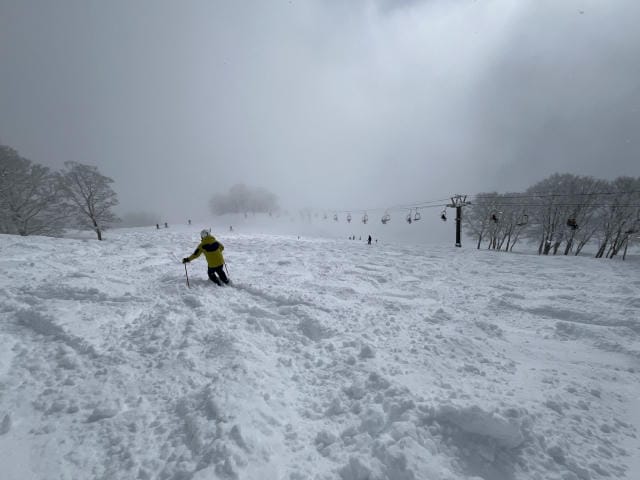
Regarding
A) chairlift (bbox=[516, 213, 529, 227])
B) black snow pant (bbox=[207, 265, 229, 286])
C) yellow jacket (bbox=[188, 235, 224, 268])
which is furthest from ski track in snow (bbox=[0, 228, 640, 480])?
chairlift (bbox=[516, 213, 529, 227])

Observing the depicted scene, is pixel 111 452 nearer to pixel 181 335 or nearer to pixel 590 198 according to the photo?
pixel 181 335

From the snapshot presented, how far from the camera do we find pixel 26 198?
23.4 meters

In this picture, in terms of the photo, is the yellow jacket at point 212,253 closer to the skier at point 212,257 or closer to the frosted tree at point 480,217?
the skier at point 212,257

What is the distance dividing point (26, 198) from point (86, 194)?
6107 millimetres

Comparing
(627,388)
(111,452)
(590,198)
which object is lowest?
(111,452)

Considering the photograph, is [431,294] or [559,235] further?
[559,235]

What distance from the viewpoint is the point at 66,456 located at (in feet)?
8.73

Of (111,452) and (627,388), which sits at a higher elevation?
(627,388)

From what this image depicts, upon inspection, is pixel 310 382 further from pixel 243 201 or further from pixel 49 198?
pixel 243 201

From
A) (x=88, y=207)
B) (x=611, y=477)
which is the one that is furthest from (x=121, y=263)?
(x=88, y=207)

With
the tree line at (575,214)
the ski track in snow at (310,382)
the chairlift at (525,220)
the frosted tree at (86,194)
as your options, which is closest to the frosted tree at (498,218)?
the tree line at (575,214)

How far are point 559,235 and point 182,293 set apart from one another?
3737 cm

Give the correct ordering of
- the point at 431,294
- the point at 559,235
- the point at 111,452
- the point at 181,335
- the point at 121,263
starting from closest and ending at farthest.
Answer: the point at 111,452
the point at 181,335
the point at 431,294
the point at 121,263
the point at 559,235

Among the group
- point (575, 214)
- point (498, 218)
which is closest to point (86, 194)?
point (498, 218)
